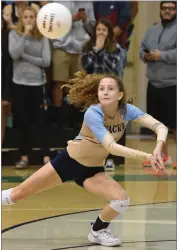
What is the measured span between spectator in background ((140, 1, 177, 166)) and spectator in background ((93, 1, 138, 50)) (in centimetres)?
37

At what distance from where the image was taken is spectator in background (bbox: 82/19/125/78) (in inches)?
197

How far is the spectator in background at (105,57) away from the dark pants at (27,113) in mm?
890

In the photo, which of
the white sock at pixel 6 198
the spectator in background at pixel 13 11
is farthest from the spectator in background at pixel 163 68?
the white sock at pixel 6 198

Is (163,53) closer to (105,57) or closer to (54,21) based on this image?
(105,57)

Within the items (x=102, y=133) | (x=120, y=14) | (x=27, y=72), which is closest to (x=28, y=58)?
(x=27, y=72)

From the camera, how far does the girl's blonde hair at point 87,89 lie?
3.92 meters

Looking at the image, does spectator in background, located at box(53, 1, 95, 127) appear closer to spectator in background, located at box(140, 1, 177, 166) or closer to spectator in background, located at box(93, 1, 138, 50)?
spectator in background, located at box(93, 1, 138, 50)

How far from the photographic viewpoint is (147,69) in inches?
266

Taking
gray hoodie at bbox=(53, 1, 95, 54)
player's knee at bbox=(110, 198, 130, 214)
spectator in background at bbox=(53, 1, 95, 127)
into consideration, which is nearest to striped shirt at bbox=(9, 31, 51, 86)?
spectator in background at bbox=(53, 1, 95, 127)

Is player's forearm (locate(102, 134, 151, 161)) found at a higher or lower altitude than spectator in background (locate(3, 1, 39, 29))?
lower

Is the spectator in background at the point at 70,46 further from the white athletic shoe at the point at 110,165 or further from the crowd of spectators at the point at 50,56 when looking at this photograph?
the white athletic shoe at the point at 110,165

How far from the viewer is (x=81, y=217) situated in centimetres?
474

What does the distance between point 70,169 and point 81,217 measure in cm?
79

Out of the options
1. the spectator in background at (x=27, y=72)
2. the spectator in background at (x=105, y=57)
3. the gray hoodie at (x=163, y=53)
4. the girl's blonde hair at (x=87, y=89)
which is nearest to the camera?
the girl's blonde hair at (x=87, y=89)
